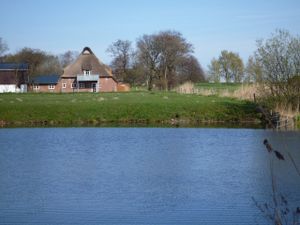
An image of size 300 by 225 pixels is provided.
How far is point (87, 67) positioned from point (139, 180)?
60945 millimetres

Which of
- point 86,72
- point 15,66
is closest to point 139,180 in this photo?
point 86,72

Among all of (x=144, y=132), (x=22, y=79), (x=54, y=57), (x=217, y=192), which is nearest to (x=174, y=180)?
(x=217, y=192)

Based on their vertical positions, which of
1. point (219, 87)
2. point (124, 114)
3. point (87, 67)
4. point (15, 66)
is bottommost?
point (124, 114)

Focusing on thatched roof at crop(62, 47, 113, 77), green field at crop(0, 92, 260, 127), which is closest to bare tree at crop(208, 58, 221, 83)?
thatched roof at crop(62, 47, 113, 77)

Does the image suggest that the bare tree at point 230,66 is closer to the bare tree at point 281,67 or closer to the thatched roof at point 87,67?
the thatched roof at point 87,67

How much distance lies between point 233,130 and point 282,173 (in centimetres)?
1455

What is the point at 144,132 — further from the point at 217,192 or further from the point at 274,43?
the point at 217,192

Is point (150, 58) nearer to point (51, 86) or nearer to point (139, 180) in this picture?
point (51, 86)

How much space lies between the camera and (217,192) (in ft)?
43.9

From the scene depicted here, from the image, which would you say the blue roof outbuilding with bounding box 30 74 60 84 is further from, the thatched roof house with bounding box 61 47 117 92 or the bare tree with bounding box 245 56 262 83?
the bare tree with bounding box 245 56 262 83

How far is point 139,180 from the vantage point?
15.0 meters

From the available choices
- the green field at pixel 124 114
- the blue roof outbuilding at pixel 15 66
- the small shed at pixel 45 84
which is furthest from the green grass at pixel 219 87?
the blue roof outbuilding at pixel 15 66

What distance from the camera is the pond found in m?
11.4

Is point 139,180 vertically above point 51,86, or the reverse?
point 51,86
